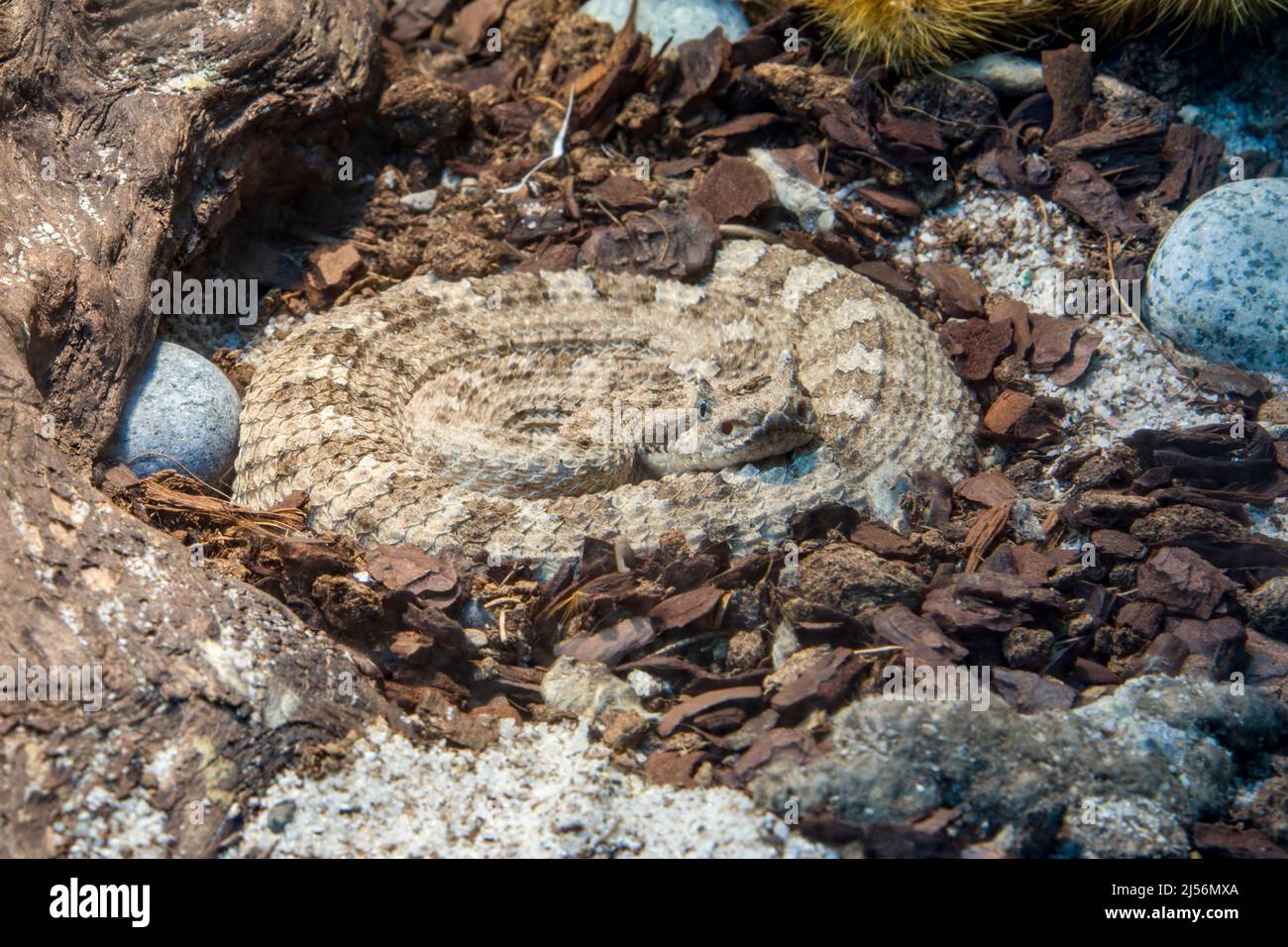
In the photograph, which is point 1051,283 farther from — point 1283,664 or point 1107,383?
point 1283,664

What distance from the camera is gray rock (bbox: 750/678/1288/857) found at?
404 centimetres

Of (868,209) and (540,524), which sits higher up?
(868,209)

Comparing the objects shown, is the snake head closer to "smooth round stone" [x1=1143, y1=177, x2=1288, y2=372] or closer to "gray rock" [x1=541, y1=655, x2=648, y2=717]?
"gray rock" [x1=541, y1=655, x2=648, y2=717]

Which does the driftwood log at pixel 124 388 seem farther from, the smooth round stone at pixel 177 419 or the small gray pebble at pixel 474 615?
the small gray pebble at pixel 474 615

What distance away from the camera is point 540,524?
585 centimetres

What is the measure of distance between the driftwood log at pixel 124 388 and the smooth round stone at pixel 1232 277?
17.5 feet

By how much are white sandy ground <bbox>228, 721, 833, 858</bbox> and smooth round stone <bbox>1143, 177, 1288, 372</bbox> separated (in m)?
4.47
